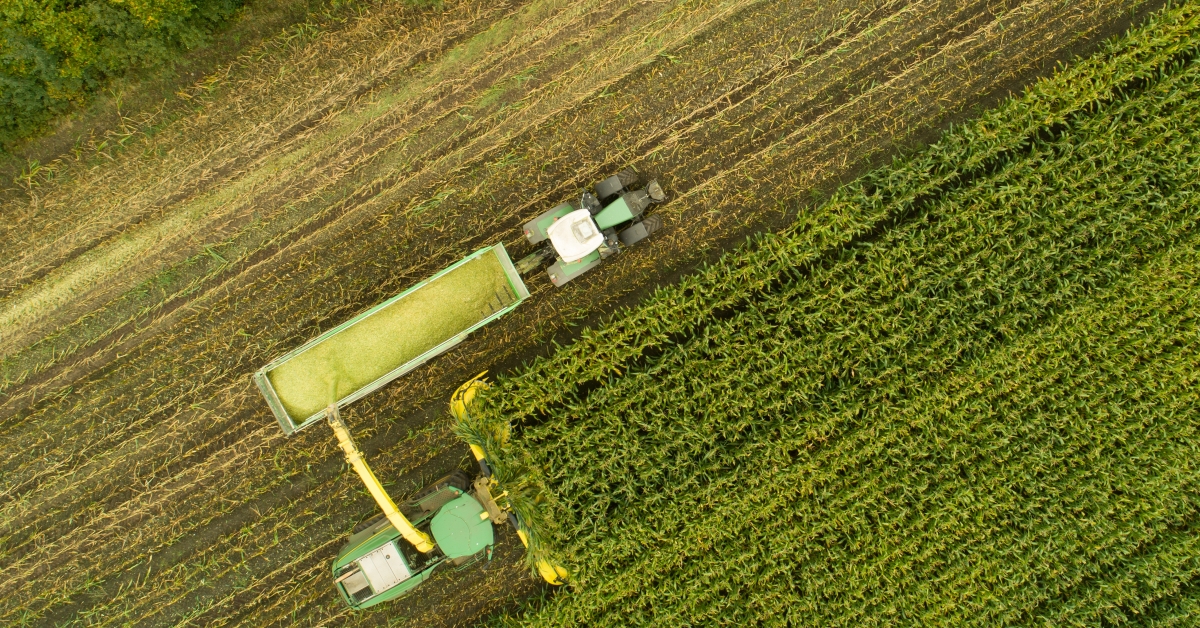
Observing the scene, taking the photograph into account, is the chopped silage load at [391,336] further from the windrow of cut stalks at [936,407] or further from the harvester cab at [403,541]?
the windrow of cut stalks at [936,407]

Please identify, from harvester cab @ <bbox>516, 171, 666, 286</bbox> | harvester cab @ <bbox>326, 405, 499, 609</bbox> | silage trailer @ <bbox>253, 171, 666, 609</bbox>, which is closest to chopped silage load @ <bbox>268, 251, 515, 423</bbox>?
silage trailer @ <bbox>253, 171, 666, 609</bbox>

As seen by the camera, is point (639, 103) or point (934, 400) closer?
point (934, 400)

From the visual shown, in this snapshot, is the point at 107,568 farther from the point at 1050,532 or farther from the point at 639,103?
the point at 1050,532

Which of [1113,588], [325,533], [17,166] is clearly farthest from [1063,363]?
[17,166]

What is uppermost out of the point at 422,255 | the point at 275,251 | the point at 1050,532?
the point at 275,251

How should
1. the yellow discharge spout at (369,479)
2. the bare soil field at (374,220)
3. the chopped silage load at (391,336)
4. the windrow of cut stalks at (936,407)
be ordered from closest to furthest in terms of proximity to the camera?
the yellow discharge spout at (369,479), the chopped silage load at (391,336), the windrow of cut stalks at (936,407), the bare soil field at (374,220)

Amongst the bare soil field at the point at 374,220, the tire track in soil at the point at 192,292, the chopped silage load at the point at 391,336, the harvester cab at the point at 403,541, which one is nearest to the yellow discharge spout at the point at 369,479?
the harvester cab at the point at 403,541

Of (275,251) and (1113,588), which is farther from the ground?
(275,251)
